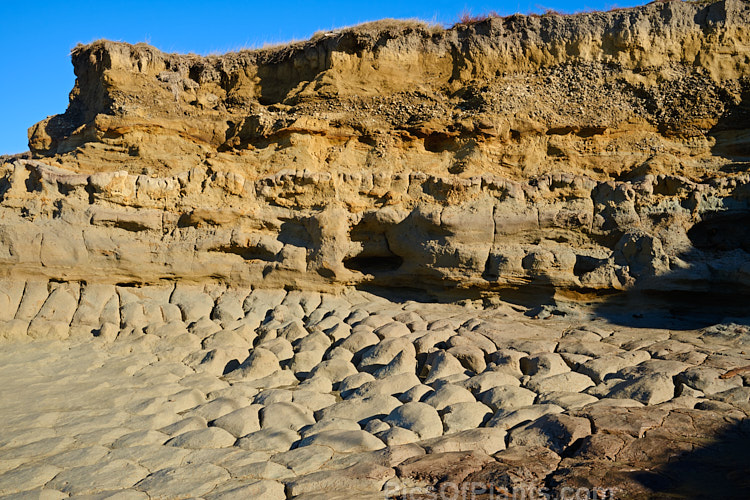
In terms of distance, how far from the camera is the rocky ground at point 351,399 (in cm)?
329

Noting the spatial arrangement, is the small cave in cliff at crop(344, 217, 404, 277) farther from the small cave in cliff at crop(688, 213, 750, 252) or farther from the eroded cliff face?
the small cave in cliff at crop(688, 213, 750, 252)

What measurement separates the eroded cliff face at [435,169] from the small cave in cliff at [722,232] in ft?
0.07

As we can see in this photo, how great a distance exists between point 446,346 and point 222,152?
13.6 ft

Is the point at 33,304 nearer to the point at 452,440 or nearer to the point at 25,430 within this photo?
the point at 25,430

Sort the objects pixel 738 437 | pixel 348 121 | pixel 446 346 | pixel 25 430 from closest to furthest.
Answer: pixel 738 437, pixel 25 430, pixel 446 346, pixel 348 121

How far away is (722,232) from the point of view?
21.3 ft

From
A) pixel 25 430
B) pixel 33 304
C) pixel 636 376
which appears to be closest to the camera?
pixel 25 430

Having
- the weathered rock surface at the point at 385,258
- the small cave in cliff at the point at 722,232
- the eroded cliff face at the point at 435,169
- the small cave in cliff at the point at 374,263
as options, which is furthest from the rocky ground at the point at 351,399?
the small cave in cliff at the point at 722,232

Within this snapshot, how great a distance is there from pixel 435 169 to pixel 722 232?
3.37 m

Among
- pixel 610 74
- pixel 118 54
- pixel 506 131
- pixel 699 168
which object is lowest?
pixel 699 168

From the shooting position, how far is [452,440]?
3.72m

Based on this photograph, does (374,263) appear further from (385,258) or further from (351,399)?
(351,399)

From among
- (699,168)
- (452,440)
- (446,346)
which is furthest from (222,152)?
(699,168)

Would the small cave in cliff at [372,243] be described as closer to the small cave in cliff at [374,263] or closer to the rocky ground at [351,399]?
the small cave in cliff at [374,263]
